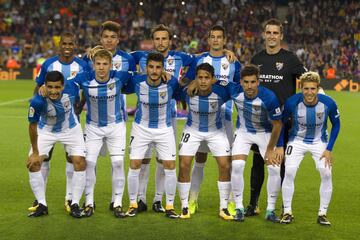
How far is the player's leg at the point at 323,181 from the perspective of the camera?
755 centimetres

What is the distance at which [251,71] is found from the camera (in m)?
7.54

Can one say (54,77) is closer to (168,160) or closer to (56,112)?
(56,112)

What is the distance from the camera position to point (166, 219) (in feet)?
25.5

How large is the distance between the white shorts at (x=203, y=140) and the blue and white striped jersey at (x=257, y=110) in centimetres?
28

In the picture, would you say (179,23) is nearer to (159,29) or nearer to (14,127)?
(14,127)

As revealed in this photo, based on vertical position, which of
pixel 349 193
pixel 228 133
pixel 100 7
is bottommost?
pixel 349 193

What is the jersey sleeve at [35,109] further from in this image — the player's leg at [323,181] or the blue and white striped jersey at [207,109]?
the player's leg at [323,181]

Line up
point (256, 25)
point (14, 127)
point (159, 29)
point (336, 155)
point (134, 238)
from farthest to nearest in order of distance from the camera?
point (256, 25) < point (14, 127) < point (336, 155) < point (159, 29) < point (134, 238)

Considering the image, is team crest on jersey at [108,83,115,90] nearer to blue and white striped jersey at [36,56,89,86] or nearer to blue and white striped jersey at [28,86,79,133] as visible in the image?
blue and white striped jersey at [28,86,79,133]

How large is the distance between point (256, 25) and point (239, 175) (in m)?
31.8

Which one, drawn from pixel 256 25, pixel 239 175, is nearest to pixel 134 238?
pixel 239 175

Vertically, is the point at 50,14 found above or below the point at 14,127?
above

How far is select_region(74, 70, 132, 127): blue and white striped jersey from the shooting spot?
25.6ft

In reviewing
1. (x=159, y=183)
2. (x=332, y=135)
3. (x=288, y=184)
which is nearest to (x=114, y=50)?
(x=159, y=183)
